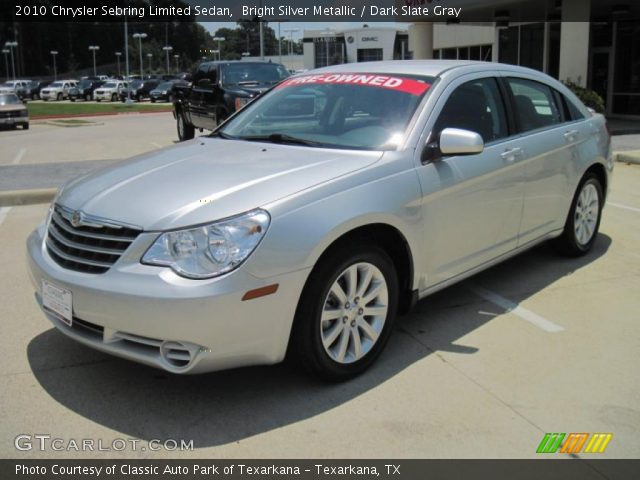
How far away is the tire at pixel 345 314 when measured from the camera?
132 inches

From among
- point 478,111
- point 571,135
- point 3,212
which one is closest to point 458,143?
point 478,111

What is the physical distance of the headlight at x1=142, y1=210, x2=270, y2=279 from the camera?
10.1 feet

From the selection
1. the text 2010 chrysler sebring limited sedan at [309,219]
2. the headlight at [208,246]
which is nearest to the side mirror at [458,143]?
the text 2010 chrysler sebring limited sedan at [309,219]

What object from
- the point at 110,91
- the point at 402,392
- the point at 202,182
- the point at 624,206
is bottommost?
the point at 402,392

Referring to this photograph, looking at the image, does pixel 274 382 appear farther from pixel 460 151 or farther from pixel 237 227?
pixel 460 151

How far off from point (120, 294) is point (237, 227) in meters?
0.62

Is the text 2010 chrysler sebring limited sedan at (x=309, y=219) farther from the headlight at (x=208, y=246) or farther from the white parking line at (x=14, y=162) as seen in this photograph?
the white parking line at (x=14, y=162)

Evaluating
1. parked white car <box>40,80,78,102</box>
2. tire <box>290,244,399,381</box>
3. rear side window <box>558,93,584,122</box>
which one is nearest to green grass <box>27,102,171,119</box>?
parked white car <box>40,80,78,102</box>

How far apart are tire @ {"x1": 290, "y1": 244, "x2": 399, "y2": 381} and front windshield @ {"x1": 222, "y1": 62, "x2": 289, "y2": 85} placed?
32.5ft

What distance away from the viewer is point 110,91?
169 feet

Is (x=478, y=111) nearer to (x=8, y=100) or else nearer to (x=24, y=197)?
(x=24, y=197)

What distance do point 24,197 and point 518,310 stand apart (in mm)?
6421

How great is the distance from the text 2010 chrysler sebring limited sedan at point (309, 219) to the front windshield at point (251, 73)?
8250 mm

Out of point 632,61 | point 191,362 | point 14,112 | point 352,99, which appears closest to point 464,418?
point 191,362
